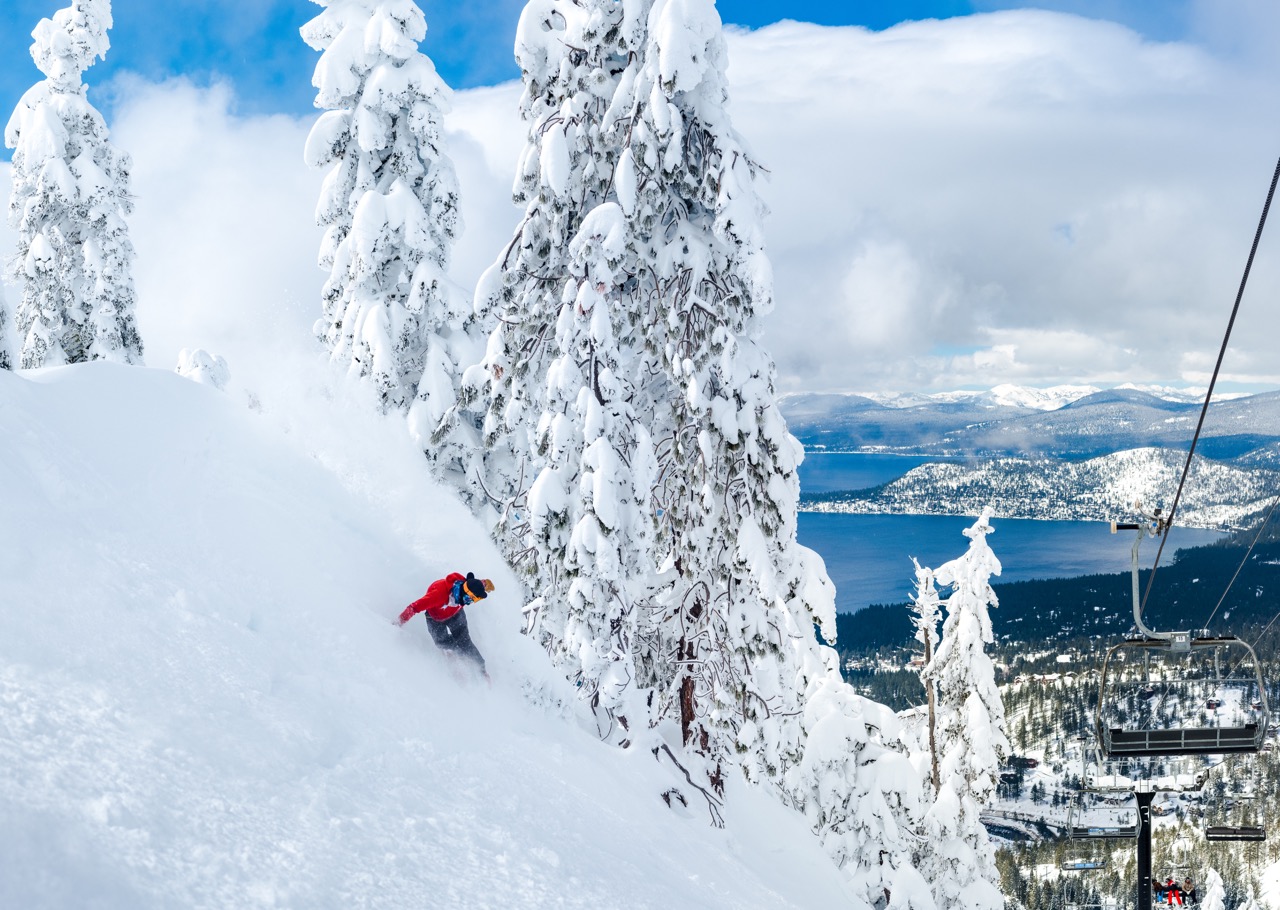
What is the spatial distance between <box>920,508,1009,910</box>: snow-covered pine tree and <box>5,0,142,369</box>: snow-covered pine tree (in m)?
23.8

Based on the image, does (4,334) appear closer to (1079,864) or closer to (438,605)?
(438,605)

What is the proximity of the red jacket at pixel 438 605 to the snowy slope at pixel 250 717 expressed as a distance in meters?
0.31

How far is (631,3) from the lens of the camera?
11234 mm

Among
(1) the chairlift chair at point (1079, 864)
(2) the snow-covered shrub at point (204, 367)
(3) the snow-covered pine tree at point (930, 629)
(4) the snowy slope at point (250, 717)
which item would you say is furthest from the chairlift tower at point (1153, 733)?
(1) the chairlift chair at point (1079, 864)

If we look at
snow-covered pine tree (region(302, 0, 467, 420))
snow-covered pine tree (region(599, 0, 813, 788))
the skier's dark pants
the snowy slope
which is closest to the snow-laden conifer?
snow-covered pine tree (region(599, 0, 813, 788))

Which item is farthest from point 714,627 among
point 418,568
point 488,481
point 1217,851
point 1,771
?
point 1217,851

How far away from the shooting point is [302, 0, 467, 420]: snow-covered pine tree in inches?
656

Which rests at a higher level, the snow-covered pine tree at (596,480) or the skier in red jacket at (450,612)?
the snow-covered pine tree at (596,480)

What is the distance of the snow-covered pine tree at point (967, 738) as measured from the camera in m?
21.4

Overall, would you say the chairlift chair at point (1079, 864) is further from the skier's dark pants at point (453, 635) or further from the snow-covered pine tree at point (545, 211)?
the skier's dark pants at point (453, 635)

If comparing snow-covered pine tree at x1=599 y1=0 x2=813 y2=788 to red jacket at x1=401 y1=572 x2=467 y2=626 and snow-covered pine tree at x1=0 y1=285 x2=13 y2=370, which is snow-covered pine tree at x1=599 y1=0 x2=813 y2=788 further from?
snow-covered pine tree at x1=0 y1=285 x2=13 y2=370

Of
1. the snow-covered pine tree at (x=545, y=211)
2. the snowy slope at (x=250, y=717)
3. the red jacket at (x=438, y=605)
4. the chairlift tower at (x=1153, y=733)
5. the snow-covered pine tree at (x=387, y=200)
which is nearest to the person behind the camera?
the snowy slope at (x=250, y=717)

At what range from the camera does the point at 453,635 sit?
865cm

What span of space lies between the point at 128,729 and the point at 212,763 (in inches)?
19.2
